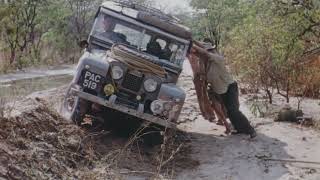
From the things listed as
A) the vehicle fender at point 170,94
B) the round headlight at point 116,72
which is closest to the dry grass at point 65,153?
the vehicle fender at point 170,94

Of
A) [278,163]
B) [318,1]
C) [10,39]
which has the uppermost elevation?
[318,1]

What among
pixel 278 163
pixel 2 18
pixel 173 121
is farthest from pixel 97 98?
pixel 2 18

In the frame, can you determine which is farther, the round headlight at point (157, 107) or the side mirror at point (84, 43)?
the side mirror at point (84, 43)

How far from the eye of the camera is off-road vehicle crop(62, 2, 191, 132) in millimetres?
8375

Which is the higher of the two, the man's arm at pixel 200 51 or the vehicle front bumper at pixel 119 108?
the man's arm at pixel 200 51

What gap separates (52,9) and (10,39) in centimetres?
464

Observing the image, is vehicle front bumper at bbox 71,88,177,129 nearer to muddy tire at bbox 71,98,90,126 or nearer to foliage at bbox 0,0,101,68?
muddy tire at bbox 71,98,90,126

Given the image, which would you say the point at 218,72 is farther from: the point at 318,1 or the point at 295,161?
the point at 318,1

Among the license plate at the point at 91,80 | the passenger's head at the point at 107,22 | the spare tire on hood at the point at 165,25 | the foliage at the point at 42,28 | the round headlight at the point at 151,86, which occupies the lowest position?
the foliage at the point at 42,28

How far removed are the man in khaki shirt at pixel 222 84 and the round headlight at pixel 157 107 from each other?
1761 millimetres

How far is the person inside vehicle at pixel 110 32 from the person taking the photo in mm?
9312

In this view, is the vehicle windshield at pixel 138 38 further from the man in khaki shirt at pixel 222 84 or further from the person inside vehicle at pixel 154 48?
the man in khaki shirt at pixel 222 84

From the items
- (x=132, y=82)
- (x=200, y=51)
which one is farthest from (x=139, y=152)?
(x=200, y=51)

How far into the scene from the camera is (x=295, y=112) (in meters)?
11.3
